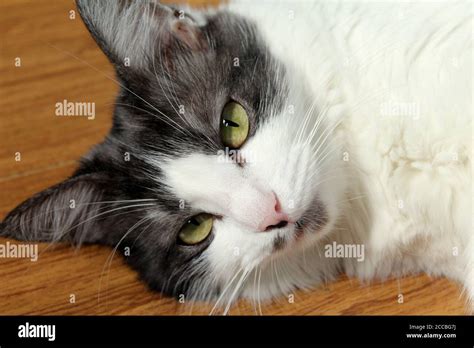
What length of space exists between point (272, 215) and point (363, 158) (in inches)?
10.7

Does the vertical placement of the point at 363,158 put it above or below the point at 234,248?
above

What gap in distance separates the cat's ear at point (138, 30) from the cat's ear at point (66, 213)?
10.2 inches

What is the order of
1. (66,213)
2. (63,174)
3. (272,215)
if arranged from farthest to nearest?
(63,174) < (66,213) < (272,215)

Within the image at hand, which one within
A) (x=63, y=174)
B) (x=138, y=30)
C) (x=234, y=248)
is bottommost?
(x=234, y=248)

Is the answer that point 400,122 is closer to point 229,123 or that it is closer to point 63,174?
point 229,123

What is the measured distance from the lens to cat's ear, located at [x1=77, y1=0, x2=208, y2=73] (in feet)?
3.93

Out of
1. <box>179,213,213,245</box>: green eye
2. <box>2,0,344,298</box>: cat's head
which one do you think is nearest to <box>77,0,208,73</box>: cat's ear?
<box>2,0,344,298</box>: cat's head

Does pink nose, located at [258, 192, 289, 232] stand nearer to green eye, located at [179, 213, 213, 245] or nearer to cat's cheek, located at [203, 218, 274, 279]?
cat's cheek, located at [203, 218, 274, 279]

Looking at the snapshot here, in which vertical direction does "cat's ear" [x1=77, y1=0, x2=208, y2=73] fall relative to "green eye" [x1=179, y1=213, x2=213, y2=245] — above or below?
above

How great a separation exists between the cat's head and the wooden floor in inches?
2.8

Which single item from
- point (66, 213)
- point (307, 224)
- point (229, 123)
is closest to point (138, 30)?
point (229, 123)

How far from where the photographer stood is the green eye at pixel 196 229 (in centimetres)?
121

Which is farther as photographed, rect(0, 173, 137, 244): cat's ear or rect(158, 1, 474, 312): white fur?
rect(0, 173, 137, 244): cat's ear

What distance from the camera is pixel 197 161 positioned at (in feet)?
3.86
